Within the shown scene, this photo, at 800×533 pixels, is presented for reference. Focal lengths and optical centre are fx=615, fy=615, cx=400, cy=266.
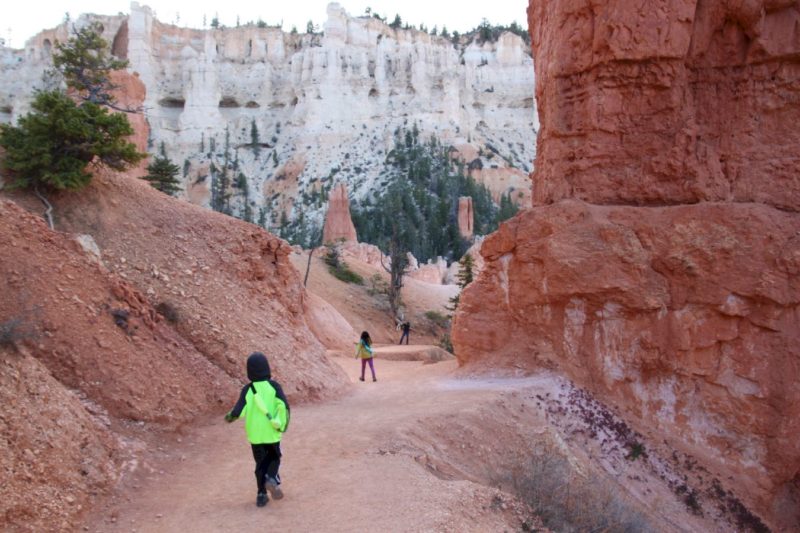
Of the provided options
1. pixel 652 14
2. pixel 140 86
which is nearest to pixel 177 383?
pixel 652 14

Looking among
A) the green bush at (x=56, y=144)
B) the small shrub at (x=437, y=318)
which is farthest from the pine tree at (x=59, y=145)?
the small shrub at (x=437, y=318)

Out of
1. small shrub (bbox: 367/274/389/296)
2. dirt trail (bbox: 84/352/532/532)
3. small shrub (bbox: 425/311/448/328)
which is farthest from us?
small shrub (bbox: 367/274/389/296)

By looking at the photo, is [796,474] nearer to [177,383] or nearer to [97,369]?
[177,383]

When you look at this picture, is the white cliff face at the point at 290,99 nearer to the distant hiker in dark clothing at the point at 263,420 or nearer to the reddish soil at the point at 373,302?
the reddish soil at the point at 373,302

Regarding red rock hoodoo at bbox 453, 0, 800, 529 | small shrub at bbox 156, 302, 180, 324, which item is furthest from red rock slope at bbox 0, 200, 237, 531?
red rock hoodoo at bbox 453, 0, 800, 529

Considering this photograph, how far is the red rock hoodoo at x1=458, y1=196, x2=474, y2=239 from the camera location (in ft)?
202

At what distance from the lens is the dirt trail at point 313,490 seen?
567 cm

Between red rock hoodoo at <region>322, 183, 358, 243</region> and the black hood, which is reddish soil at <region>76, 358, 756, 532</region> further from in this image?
red rock hoodoo at <region>322, 183, 358, 243</region>

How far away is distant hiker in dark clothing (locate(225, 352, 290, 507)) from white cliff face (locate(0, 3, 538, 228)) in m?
74.5

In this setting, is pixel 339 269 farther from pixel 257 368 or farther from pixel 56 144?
pixel 257 368

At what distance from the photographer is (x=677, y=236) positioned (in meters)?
11.8

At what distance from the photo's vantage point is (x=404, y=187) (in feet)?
246

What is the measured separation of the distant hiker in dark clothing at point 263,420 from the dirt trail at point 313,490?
0.22 meters

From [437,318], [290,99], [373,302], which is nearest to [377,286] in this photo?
[373,302]
